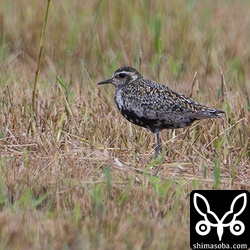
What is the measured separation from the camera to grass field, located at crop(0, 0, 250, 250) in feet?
17.6

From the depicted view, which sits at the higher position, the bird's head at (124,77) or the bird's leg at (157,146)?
the bird's head at (124,77)

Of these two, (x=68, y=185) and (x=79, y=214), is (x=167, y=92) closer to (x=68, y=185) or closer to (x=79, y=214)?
(x=68, y=185)

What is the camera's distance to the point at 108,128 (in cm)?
738

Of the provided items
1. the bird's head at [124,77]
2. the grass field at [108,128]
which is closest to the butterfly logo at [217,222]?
the grass field at [108,128]

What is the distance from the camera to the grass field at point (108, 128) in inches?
211

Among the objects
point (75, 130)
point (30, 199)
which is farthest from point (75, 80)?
point (30, 199)

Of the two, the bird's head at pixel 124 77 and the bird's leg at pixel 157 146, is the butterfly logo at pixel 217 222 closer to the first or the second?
the bird's leg at pixel 157 146

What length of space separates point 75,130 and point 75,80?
1.57 metres

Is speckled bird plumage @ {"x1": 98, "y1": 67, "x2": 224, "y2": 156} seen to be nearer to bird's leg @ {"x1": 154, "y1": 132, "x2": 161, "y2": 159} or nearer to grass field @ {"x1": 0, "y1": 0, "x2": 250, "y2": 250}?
bird's leg @ {"x1": 154, "y1": 132, "x2": 161, "y2": 159}

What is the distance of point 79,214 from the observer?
5.48m

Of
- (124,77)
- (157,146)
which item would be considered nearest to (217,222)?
(157,146)

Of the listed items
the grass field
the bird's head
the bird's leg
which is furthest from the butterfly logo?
the bird's head

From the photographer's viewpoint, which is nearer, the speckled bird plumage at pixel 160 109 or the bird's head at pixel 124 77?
the speckled bird plumage at pixel 160 109

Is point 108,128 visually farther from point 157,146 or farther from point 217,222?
point 217,222
